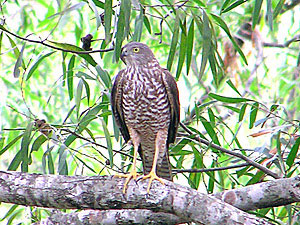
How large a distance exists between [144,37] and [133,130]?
2.66 m

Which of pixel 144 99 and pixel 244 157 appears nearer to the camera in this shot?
pixel 244 157

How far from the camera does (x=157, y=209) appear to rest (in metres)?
2.65

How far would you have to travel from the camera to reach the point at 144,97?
11.2 feet

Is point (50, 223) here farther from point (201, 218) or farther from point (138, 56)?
point (138, 56)

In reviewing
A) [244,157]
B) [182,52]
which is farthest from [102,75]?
[244,157]

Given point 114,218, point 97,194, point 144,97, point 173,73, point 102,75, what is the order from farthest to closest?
1. point 173,73
2. point 144,97
3. point 102,75
4. point 114,218
5. point 97,194

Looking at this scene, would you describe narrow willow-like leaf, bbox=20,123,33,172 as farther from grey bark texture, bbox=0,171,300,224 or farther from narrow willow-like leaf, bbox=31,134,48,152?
grey bark texture, bbox=0,171,300,224

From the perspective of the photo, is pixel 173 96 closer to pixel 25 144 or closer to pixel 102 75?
pixel 102 75

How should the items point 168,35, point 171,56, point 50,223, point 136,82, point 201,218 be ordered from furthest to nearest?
point 168,35 → point 136,82 → point 171,56 → point 50,223 → point 201,218

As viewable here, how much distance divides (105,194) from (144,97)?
0.92 m

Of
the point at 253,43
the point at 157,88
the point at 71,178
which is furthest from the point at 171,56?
the point at 253,43

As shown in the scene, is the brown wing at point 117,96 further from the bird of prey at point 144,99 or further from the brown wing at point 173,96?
the brown wing at point 173,96

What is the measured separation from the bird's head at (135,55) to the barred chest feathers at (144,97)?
0.06 m

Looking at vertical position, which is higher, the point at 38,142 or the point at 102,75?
the point at 102,75
